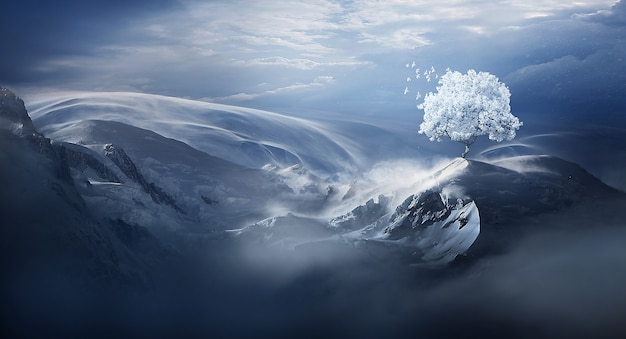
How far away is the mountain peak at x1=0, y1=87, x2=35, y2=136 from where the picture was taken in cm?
1046

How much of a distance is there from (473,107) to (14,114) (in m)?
9.76

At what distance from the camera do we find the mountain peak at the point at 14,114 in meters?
10.5

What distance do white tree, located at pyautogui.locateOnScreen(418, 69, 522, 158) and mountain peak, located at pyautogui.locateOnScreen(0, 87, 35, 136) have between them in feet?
28.8

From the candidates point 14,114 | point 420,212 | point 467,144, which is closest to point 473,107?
point 467,144

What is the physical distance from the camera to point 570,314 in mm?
9234

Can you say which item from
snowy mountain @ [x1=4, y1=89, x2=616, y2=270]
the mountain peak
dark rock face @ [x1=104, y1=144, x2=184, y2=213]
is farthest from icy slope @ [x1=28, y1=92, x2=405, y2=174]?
the mountain peak

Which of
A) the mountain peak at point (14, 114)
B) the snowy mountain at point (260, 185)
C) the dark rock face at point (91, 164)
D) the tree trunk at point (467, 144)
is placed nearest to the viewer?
the mountain peak at point (14, 114)

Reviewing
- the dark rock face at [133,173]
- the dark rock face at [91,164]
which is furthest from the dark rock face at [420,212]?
the dark rock face at [91,164]

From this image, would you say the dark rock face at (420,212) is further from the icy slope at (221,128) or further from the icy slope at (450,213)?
the icy slope at (221,128)

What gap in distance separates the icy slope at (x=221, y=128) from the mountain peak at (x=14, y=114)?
1858 millimetres

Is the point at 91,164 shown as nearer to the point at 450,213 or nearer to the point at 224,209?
the point at 224,209

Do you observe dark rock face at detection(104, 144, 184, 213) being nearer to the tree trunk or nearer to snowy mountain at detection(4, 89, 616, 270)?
snowy mountain at detection(4, 89, 616, 270)

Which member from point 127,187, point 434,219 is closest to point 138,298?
point 127,187

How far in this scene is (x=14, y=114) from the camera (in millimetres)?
10773
